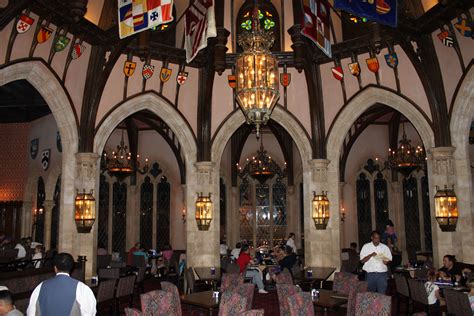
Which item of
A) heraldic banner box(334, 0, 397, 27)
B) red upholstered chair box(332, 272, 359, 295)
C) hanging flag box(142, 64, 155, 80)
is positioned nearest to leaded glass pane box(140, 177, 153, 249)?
hanging flag box(142, 64, 155, 80)

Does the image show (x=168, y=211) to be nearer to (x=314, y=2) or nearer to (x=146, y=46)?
(x=146, y=46)

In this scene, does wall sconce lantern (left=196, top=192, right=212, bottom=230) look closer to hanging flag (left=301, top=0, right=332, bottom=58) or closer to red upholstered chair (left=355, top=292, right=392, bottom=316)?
hanging flag (left=301, top=0, right=332, bottom=58)

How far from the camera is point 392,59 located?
40.3ft

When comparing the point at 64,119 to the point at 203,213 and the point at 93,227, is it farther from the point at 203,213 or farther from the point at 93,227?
the point at 203,213

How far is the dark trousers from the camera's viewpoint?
28.4 ft

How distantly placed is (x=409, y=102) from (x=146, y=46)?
692 cm

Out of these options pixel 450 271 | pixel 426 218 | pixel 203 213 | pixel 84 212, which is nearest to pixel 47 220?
pixel 84 212

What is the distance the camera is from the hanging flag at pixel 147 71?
12.8 metres

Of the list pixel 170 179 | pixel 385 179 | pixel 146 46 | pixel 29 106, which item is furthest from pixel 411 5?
pixel 29 106

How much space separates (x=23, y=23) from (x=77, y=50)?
1852mm

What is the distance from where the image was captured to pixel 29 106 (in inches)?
671

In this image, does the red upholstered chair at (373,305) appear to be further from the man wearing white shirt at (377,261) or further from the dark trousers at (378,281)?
the dark trousers at (378,281)

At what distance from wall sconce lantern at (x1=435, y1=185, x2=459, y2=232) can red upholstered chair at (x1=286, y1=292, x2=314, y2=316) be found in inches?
262

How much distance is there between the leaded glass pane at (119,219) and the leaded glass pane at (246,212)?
4.71 m
